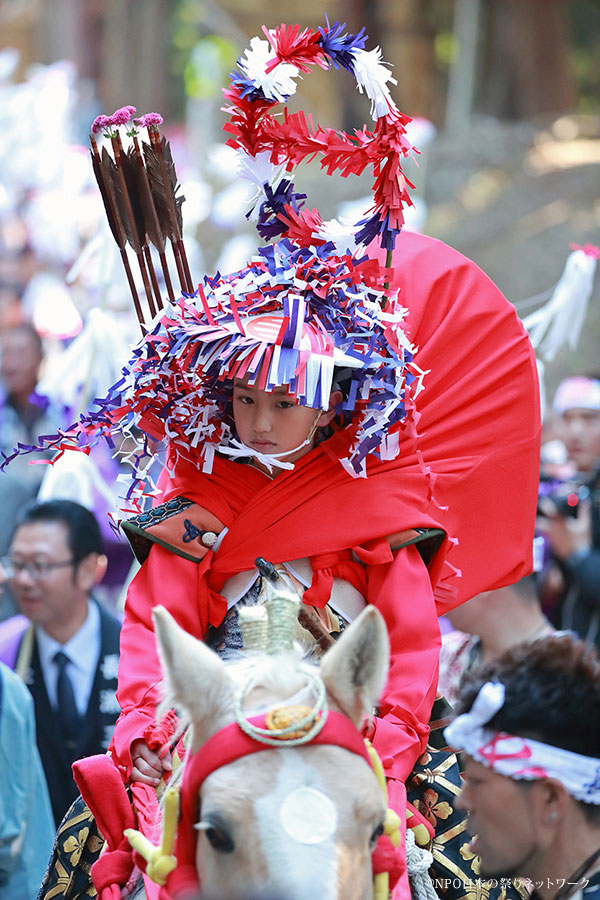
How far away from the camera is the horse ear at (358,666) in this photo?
9.75ft

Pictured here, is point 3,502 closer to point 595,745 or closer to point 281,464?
point 281,464

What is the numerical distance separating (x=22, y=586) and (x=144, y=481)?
2512 millimetres

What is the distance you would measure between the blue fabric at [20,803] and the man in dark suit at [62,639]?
0.51m

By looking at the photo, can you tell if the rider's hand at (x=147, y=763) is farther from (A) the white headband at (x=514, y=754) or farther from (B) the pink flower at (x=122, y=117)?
(B) the pink flower at (x=122, y=117)

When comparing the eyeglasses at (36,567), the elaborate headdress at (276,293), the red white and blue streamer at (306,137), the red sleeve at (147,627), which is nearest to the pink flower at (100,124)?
the elaborate headdress at (276,293)

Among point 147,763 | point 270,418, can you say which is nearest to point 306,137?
point 270,418

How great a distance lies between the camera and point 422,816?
3.94 metres

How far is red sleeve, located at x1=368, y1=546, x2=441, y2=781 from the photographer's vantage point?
11.7 ft

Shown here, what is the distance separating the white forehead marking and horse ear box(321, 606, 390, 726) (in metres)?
0.30

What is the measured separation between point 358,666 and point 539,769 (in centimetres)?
76

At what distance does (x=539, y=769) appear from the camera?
11.4 ft

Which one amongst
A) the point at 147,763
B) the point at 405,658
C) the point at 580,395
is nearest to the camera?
the point at 147,763

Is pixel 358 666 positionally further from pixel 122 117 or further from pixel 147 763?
pixel 122 117

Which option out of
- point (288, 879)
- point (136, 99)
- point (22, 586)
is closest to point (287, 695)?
point (288, 879)
